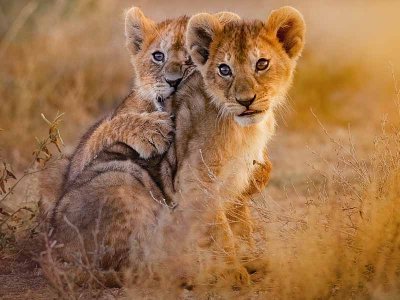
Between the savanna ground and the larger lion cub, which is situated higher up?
the larger lion cub

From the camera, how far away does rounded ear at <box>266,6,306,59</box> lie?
23.1ft

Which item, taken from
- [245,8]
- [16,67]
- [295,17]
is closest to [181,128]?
[295,17]

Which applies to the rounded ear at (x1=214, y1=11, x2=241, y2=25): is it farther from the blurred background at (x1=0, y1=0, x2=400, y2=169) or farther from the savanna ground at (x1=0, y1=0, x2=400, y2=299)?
the blurred background at (x1=0, y1=0, x2=400, y2=169)

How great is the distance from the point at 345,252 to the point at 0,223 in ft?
9.11

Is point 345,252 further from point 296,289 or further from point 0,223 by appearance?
point 0,223

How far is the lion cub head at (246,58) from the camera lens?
674 cm

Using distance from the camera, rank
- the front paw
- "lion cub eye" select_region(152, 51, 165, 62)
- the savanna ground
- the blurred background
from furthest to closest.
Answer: the blurred background < "lion cub eye" select_region(152, 51, 165, 62) < the front paw < the savanna ground

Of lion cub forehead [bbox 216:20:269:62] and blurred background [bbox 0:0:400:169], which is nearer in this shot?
lion cub forehead [bbox 216:20:269:62]

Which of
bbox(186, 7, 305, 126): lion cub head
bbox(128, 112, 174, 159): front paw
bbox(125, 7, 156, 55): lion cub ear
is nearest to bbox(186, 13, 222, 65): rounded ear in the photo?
bbox(186, 7, 305, 126): lion cub head

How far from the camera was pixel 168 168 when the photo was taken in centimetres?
700

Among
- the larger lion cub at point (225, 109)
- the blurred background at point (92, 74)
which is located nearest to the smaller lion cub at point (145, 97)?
the larger lion cub at point (225, 109)

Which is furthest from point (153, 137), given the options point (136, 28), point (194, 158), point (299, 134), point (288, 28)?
point (299, 134)

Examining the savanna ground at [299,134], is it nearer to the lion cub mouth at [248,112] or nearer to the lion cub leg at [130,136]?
the lion cub leg at [130,136]

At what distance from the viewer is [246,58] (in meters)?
6.80
